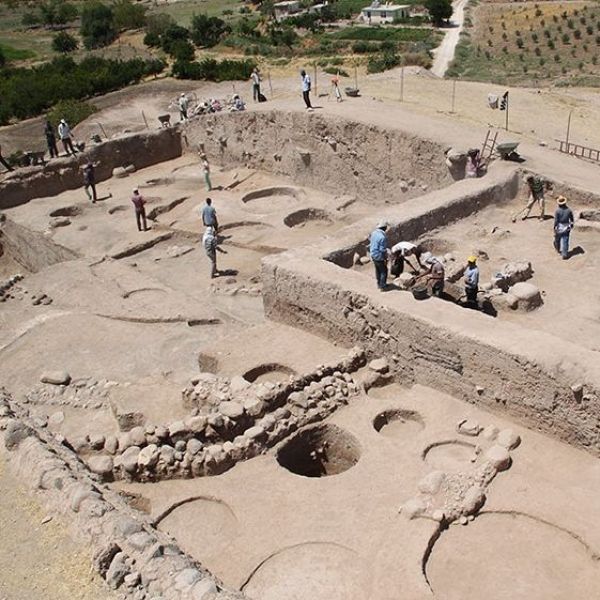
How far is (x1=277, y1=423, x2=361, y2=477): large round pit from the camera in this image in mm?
9406

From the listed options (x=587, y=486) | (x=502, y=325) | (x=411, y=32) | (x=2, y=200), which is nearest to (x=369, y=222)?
(x=502, y=325)

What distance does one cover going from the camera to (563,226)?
493 inches

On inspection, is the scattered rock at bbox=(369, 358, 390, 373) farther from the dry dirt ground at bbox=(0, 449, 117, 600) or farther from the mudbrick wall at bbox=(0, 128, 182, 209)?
the mudbrick wall at bbox=(0, 128, 182, 209)

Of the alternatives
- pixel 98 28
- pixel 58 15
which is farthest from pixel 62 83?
pixel 58 15

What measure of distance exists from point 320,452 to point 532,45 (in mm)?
39045

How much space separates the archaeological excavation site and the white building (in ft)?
137

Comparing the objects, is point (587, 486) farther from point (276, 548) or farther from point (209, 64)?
point (209, 64)

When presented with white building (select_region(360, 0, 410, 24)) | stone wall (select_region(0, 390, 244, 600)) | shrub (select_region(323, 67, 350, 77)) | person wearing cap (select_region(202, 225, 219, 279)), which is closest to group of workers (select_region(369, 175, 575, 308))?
person wearing cap (select_region(202, 225, 219, 279))

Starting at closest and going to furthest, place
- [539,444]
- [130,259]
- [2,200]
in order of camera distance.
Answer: [539,444]
[130,259]
[2,200]

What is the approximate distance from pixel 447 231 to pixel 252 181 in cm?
894

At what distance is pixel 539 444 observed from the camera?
8719 mm

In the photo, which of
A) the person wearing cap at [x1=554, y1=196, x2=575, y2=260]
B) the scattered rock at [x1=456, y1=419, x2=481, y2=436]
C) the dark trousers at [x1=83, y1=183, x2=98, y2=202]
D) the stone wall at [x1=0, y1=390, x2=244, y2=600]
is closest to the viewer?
the stone wall at [x1=0, y1=390, x2=244, y2=600]

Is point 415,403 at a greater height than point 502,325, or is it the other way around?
point 502,325

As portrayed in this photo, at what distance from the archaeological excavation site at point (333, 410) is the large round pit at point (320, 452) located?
3cm
